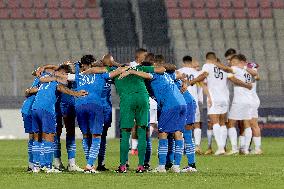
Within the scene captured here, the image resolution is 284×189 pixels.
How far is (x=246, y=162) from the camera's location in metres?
18.3

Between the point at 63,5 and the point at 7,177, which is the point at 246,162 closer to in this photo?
the point at 7,177

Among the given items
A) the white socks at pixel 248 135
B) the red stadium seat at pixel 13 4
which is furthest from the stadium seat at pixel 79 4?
the white socks at pixel 248 135

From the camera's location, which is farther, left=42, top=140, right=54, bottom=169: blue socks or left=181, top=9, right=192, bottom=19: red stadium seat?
left=181, top=9, right=192, bottom=19: red stadium seat

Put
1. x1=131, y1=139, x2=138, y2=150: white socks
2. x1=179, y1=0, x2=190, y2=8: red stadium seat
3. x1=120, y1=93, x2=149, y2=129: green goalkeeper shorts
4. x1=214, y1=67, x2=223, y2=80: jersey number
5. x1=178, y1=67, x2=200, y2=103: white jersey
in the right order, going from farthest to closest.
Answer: x1=179, y1=0, x2=190, y2=8: red stadium seat < x1=178, y1=67, x2=200, y2=103: white jersey < x1=214, y1=67, x2=223, y2=80: jersey number < x1=131, y1=139, x2=138, y2=150: white socks < x1=120, y1=93, x2=149, y2=129: green goalkeeper shorts

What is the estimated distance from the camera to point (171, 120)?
14992 millimetres

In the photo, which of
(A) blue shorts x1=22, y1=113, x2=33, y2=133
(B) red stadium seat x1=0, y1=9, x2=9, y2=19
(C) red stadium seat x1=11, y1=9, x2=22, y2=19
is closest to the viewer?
(A) blue shorts x1=22, y1=113, x2=33, y2=133

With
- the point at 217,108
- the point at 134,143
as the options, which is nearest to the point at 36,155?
the point at 134,143

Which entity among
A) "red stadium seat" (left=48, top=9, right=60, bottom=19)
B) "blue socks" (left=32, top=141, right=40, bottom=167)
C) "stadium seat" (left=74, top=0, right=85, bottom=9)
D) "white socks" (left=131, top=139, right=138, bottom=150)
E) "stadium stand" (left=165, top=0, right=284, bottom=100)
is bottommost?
"white socks" (left=131, top=139, right=138, bottom=150)

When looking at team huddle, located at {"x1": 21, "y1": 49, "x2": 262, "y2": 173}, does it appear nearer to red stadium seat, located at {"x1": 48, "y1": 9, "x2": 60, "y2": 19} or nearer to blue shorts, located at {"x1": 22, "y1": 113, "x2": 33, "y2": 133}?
blue shorts, located at {"x1": 22, "y1": 113, "x2": 33, "y2": 133}

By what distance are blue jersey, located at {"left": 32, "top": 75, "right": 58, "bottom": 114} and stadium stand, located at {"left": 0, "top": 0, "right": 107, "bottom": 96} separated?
49.1 ft

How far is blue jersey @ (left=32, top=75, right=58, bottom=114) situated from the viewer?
48.6ft

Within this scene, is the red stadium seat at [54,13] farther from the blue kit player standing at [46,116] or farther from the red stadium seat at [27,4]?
the blue kit player standing at [46,116]

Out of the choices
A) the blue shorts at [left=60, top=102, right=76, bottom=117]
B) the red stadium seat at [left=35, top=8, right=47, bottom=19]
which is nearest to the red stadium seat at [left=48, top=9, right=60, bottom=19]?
the red stadium seat at [left=35, top=8, right=47, bottom=19]

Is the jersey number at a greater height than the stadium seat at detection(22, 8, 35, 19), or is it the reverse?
the stadium seat at detection(22, 8, 35, 19)
